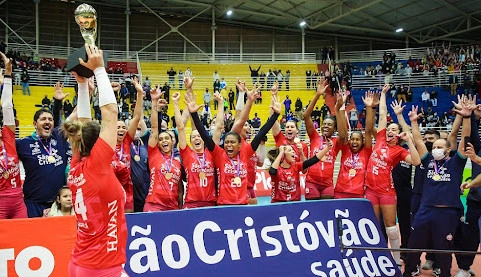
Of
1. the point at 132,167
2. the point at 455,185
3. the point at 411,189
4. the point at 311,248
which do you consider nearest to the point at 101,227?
the point at 311,248

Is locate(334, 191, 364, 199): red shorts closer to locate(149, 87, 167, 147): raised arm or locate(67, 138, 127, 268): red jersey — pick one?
locate(149, 87, 167, 147): raised arm

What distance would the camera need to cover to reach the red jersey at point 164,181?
18.7 feet

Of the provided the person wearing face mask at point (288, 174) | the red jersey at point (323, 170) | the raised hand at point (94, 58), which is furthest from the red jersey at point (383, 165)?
the raised hand at point (94, 58)

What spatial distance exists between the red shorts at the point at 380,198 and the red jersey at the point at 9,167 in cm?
451

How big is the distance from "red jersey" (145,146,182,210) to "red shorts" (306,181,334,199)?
2.09 metres

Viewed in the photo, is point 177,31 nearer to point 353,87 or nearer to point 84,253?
point 353,87

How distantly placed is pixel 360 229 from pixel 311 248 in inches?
28.9

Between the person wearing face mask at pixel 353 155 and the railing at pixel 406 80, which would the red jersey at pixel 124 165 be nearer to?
the person wearing face mask at pixel 353 155

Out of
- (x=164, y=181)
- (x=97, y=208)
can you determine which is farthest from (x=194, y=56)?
(x=97, y=208)

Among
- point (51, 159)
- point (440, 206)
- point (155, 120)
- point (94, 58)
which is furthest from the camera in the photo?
point (155, 120)

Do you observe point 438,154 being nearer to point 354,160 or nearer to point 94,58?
point 354,160

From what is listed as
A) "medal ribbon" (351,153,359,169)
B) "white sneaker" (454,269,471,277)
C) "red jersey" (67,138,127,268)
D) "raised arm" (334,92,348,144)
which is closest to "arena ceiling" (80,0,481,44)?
"raised arm" (334,92,348,144)

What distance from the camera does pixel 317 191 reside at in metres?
6.89

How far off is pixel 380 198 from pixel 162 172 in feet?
9.93
